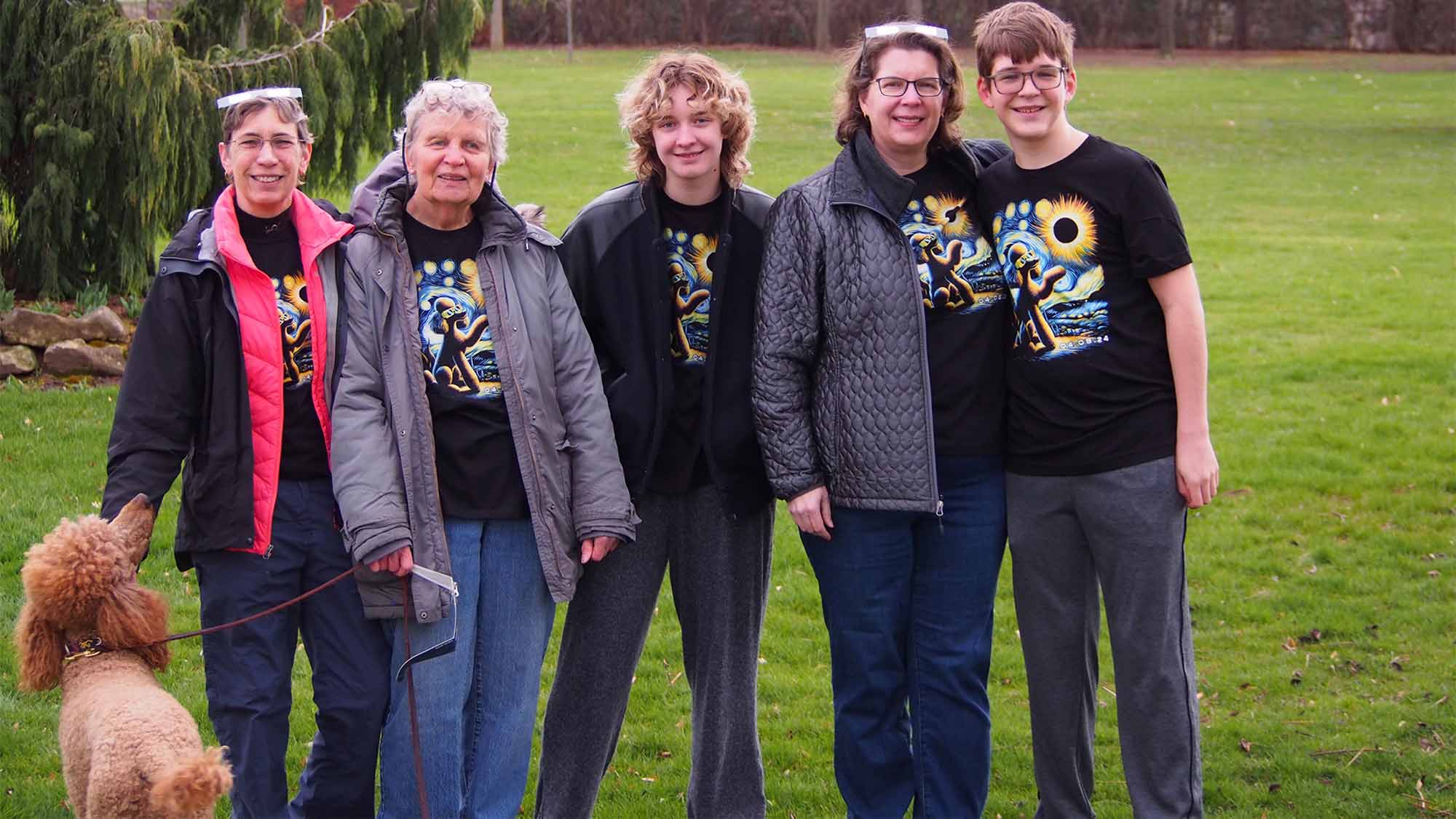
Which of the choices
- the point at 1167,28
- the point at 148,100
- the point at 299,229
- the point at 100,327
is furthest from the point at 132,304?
the point at 1167,28

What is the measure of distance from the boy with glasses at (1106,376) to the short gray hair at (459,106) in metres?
1.20

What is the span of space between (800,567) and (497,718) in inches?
126

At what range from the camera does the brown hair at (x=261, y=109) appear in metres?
3.40

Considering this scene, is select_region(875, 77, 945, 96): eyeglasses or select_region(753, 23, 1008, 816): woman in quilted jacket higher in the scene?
select_region(875, 77, 945, 96): eyeglasses

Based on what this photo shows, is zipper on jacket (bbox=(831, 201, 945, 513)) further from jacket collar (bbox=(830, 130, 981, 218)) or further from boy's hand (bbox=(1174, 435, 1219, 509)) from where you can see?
boy's hand (bbox=(1174, 435, 1219, 509))

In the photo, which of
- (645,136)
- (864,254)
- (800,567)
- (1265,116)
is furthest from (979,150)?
(1265,116)

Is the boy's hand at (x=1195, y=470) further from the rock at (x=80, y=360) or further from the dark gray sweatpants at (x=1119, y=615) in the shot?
the rock at (x=80, y=360)

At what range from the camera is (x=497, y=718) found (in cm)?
351

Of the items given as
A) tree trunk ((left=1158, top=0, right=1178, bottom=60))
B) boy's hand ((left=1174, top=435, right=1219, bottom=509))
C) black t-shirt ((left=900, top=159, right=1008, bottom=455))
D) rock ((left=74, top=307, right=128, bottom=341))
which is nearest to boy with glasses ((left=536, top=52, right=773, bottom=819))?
black t-shirt ((left=900, top=159, right=1008, bottom=455))

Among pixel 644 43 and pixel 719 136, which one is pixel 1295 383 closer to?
pixel 719 136

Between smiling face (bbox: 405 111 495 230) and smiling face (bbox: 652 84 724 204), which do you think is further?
smiling face (bbox: 652 84 724 204)

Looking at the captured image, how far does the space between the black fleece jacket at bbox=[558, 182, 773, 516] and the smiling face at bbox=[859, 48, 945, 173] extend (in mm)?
430

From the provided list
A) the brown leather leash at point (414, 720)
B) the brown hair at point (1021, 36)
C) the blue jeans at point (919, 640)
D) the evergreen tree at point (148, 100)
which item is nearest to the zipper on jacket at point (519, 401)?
the brown leather leash at point (414, 720)

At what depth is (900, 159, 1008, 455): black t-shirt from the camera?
3.54m
